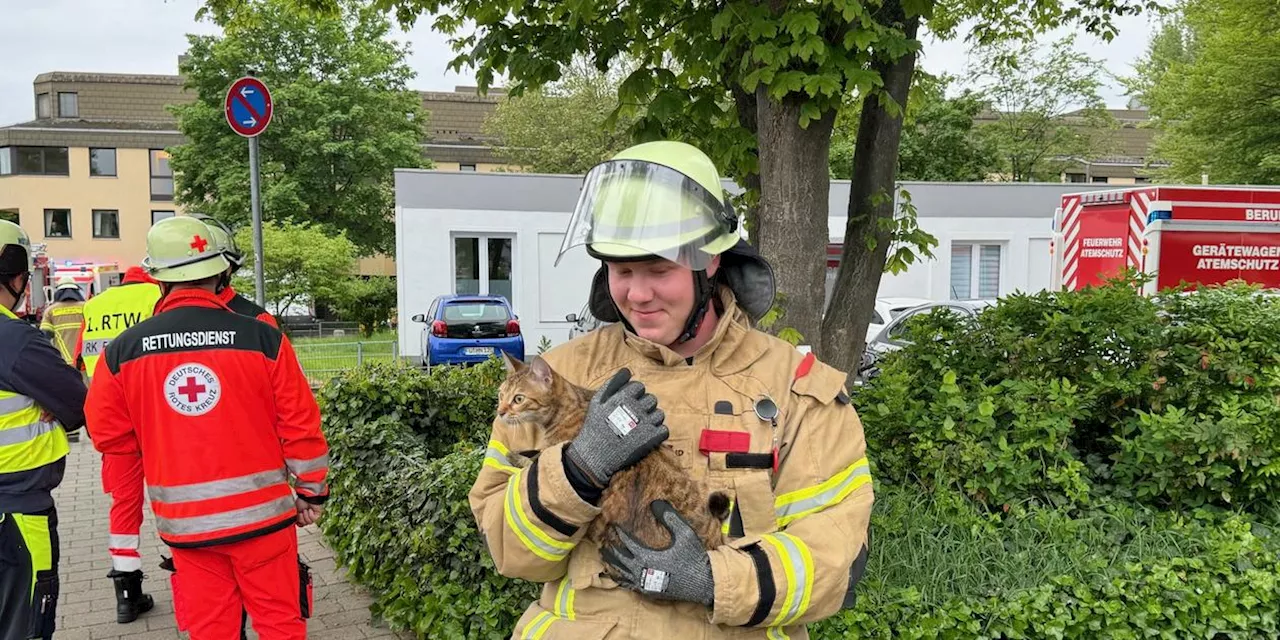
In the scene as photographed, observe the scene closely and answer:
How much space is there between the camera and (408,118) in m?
35.1

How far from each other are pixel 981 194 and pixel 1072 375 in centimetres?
1739

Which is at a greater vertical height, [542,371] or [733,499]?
[542,371]

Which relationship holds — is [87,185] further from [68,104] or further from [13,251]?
[13,251]

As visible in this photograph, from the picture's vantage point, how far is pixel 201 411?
3.21 m

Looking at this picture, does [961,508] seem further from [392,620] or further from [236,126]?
[236,126]

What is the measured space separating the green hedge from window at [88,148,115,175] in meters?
47.6

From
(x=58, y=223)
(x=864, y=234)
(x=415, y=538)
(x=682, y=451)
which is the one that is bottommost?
(x=415, y=538)

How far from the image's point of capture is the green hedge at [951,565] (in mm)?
3248

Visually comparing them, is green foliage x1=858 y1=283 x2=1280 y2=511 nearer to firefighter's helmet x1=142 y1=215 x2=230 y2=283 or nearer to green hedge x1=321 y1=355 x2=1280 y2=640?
green hedge x1=321 y1=355 x2=1280 y2=640

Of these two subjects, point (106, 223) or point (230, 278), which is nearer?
point (230, 278)

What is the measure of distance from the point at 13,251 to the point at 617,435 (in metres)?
3.48

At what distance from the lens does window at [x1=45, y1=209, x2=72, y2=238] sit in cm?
4316

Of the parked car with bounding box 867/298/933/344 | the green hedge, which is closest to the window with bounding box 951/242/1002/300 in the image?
the parked car with bounding box 867/298/933/344

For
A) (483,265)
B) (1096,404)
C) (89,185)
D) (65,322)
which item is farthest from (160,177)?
(1096,404)
